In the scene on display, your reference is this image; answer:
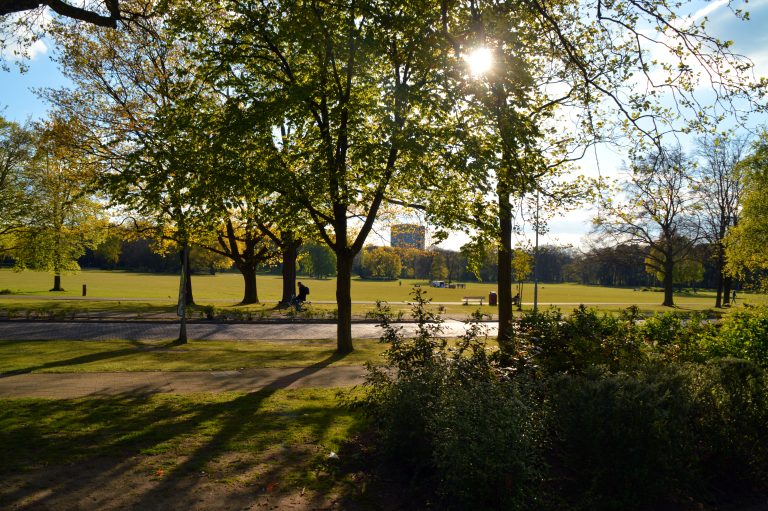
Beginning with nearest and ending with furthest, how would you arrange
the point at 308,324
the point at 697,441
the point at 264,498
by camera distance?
the point at 264,498 < the point at 697,441 < the point at 308,324

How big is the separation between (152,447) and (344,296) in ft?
33.3

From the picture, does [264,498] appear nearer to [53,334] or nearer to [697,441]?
[697,441]

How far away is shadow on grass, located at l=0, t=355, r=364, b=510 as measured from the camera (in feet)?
16.2

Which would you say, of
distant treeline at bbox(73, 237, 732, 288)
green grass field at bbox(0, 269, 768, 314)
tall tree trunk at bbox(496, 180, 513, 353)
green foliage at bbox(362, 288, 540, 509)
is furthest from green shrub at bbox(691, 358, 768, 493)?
distant treeline at bbox(73, 237, 732, 288)

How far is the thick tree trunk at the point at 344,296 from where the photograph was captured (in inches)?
630

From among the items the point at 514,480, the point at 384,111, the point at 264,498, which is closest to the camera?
the point at 514,480

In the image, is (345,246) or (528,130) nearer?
(528,130)

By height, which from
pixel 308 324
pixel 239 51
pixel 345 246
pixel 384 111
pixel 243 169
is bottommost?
pixel 308 324

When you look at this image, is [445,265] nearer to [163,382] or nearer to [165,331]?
[165,331]

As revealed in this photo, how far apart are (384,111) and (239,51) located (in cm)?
482

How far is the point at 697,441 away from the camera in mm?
5453

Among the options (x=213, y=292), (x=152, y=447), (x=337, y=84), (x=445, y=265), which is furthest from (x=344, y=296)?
(x=445, y=265)

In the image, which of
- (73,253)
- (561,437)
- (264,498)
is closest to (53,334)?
(264,498)

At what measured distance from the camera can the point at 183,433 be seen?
6918mm
